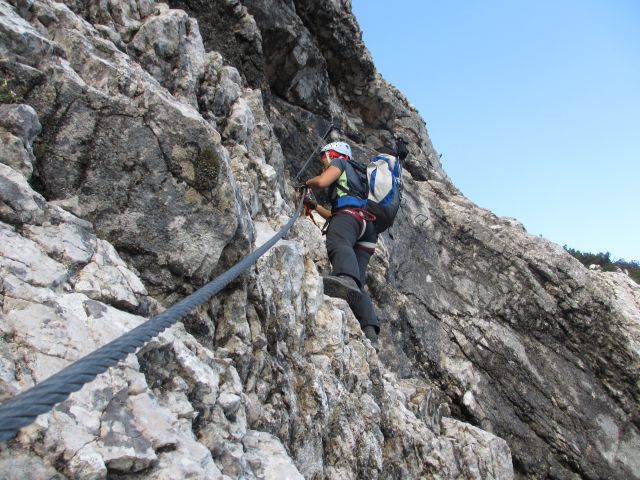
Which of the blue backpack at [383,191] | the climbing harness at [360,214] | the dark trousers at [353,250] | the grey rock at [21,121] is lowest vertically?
the grey rock at [21,121]

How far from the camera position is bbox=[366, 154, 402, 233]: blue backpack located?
35.0 ft

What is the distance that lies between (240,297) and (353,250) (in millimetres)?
4665

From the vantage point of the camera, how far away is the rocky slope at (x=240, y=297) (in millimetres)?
3420

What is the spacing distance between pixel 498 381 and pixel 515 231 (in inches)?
196

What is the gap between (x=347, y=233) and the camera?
33.1 ft

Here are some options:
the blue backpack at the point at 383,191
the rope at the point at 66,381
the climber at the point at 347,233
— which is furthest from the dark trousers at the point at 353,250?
the rope at the point at 66,381

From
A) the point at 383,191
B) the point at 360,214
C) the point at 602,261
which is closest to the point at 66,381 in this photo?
the point at 360,214

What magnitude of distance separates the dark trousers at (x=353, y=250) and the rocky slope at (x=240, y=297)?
72 centimetres

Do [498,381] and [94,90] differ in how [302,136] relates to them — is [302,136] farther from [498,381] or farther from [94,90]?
[94,90]

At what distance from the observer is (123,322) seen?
12.5ft

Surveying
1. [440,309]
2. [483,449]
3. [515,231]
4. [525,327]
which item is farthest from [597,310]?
[483,449]

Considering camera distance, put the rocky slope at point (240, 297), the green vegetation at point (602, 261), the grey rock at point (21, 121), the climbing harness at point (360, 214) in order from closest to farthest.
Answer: the rocky slope at point (240, 297) → the grey rock at point (21, 121) → the climbing harness at point (360, 214) → the green vegetation at point (602, 261)

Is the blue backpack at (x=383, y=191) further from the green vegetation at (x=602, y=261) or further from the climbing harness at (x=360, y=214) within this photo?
the green vegetation at (x=602, y=261)

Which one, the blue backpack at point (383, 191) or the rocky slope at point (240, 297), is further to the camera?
the blue backpack at point (383, 191)
